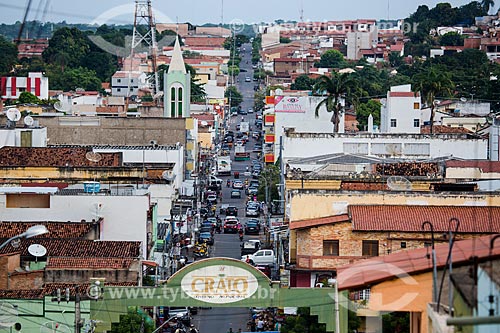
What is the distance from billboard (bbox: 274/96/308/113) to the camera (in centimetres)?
6806

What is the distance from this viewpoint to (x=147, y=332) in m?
25.8

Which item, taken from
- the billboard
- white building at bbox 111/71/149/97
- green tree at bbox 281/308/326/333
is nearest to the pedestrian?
green tree at bbox 281/308/326/333

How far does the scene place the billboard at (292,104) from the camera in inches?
2680

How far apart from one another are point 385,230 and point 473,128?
42892 mm

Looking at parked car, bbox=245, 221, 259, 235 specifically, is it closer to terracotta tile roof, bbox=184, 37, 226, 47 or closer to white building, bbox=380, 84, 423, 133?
white building, bbox=380, 84, 423, 133

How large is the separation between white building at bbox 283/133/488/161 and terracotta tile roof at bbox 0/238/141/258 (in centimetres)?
2239

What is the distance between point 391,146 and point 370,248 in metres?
21.4

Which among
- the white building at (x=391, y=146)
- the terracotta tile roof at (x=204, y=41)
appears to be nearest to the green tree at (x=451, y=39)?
the terracotta tile roof at (x=204, y=41)

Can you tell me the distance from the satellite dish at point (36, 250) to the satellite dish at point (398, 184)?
907cm

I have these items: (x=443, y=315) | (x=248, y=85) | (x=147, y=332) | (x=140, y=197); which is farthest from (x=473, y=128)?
(x=248, y=85)

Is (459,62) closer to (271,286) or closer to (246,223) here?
(246,223)

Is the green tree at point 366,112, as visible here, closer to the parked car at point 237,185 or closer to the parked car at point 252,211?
the parked car at point 237,185

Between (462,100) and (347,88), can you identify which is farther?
(462,100)

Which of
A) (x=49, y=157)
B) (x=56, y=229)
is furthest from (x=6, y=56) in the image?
(x=56, y=229)
